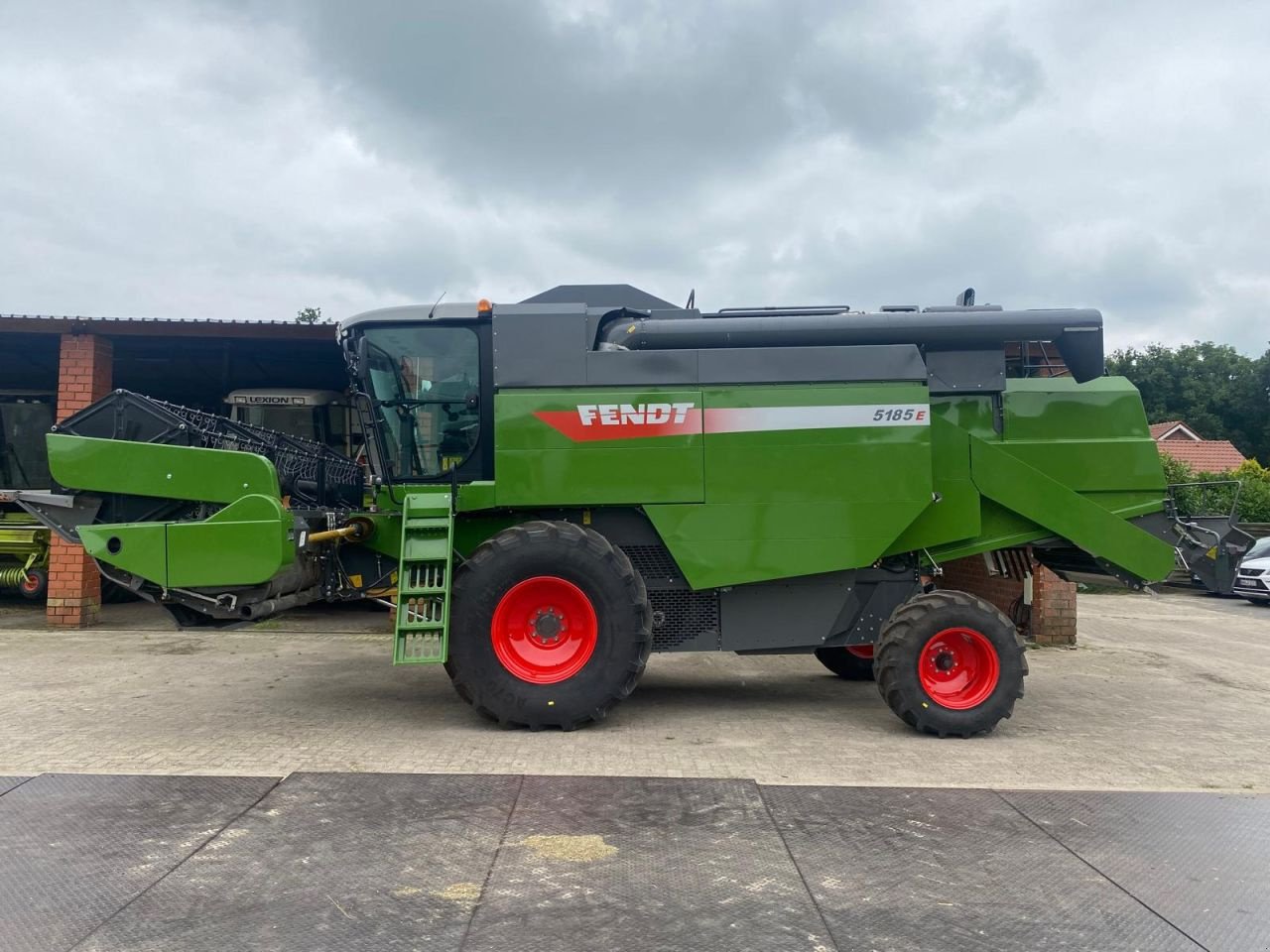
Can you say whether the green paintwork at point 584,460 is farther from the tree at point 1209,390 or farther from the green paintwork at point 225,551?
the tree at point 1209,390

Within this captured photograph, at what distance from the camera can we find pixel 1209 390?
4938 centimetres

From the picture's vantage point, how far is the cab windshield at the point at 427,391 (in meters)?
6.10

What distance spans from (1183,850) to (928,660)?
1988 mm

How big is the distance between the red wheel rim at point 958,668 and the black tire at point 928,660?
0.07 feet

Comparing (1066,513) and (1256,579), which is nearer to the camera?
(1066,513)

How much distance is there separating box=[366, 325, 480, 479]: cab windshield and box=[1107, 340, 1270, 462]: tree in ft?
160

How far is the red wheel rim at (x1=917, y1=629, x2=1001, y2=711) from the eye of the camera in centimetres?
571

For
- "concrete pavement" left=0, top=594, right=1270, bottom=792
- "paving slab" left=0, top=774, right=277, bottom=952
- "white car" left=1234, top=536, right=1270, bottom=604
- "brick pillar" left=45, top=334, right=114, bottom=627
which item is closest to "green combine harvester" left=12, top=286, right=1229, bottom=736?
"concrete pavement" left=0, top=594, right=1270, bottom=792

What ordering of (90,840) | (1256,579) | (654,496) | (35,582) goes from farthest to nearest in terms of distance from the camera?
(1256,579)
(35,582)
(654,496)
(90,840)

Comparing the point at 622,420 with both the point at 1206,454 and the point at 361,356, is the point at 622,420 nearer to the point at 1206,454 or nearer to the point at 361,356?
the point at 361,356

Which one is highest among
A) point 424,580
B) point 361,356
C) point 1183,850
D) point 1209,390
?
point 1209,390

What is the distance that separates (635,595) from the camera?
561 cm

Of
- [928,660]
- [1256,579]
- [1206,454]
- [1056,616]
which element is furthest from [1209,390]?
[928,660]

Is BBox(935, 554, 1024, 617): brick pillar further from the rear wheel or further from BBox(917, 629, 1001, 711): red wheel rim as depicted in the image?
BBox(917, 629, 1001, 711): red wheel rim
